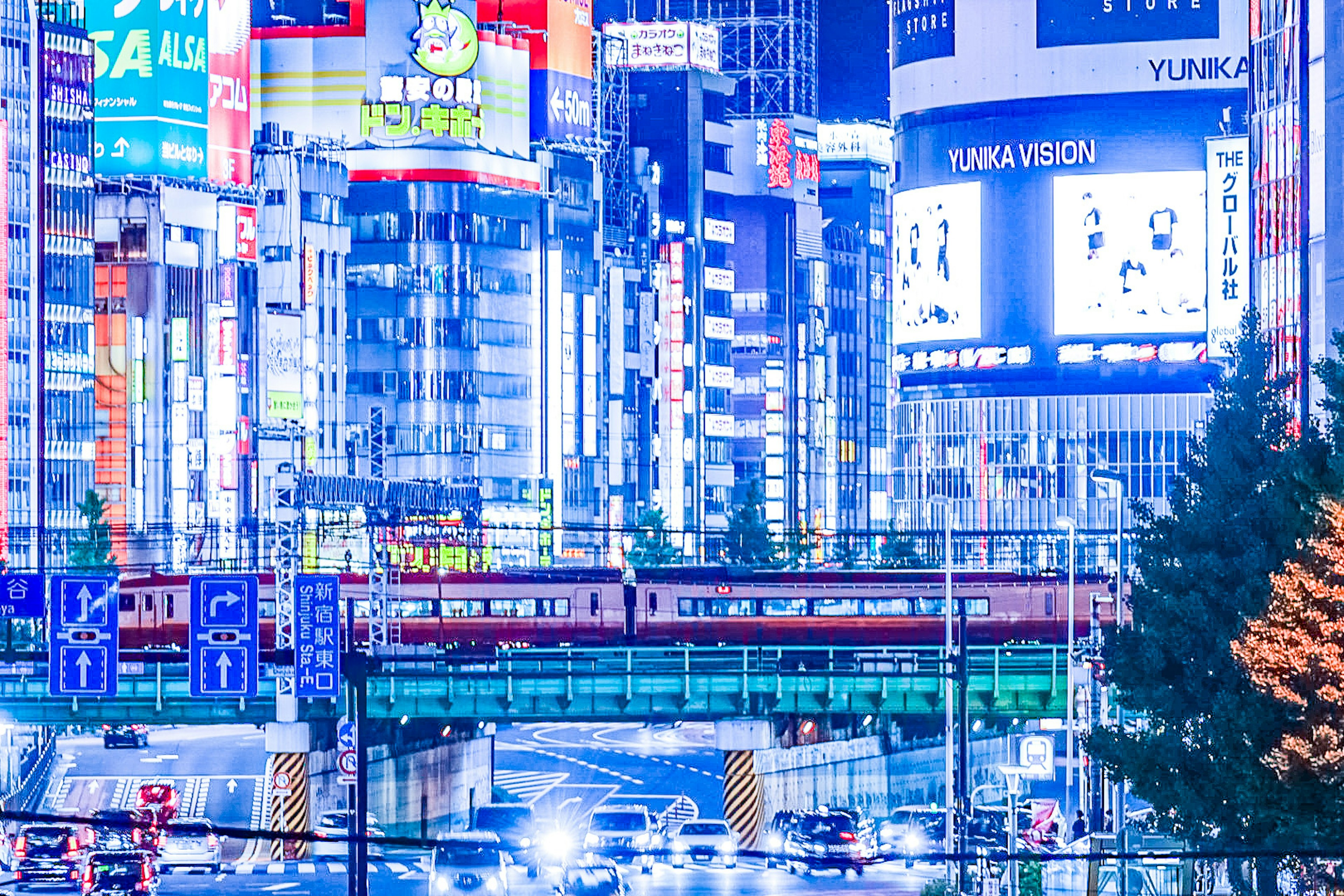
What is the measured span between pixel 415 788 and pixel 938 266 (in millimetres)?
67071

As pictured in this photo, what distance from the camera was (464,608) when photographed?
3253 inches

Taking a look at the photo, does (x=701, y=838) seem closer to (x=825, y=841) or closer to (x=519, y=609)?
(x=825, y=841)

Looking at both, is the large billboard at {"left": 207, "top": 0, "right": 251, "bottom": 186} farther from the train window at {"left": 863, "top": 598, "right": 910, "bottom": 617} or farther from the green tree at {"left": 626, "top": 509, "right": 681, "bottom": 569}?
the train window at {"left": 863, "top": 598, "right": 910, "bottom": 617}

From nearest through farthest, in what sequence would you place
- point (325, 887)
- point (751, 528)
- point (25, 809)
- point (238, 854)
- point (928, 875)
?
point (325, 887), point (928, 875), point (238, 854), point (25, 809), point (751, 528)

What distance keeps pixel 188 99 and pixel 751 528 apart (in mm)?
32245

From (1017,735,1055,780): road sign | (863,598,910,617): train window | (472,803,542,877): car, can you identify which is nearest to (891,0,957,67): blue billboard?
(863,598,910,617): train window

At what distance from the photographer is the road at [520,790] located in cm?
6606

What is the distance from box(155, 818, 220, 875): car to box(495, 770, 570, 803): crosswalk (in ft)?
61.3

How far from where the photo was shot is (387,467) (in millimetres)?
148250

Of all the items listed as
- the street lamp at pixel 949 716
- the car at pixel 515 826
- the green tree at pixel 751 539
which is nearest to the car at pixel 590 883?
the car at pixel 515 826

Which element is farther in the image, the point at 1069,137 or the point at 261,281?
the point at 1069,137

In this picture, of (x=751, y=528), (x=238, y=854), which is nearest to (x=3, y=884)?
(x=238, y=854)

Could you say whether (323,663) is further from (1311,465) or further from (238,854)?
(1311,465)

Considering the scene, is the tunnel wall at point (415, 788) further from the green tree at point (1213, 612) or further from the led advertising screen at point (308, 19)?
the led advertising screen at point (308, 19)
